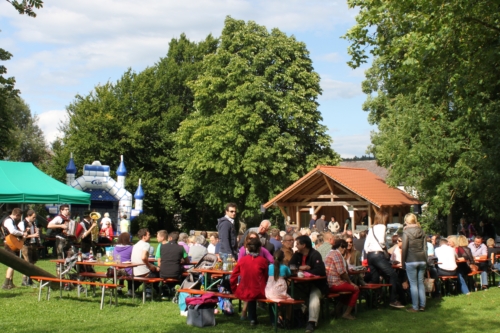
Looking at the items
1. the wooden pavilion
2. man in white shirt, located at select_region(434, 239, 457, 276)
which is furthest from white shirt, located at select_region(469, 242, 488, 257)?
the wooden pavilion

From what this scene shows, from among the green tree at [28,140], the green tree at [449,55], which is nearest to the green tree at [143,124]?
the green tree at [28,140]

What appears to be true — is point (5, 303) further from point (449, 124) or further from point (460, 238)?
point (449, 124)

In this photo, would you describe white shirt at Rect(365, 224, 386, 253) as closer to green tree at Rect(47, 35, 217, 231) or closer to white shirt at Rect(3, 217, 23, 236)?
white shirt at Rect(3, 217, 23, 236)

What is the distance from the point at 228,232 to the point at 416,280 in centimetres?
335

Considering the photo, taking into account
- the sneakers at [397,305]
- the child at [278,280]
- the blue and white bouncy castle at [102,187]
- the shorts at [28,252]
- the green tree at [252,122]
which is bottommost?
the sneakers at [397,305]

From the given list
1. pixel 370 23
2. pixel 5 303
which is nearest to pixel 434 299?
pixel 370 23

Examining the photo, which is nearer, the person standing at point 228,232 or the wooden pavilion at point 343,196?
the person standing at point 228,232

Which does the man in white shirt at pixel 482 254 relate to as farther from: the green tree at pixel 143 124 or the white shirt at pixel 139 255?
the green tree at pixel 143 124

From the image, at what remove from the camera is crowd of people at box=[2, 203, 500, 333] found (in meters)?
8.61

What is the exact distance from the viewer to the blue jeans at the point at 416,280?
33.7ft

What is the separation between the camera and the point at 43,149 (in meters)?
57.9

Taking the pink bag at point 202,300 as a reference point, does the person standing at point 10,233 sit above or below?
above

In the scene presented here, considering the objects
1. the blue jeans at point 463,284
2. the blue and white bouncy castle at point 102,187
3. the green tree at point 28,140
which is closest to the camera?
the blue jeans at point 463,284

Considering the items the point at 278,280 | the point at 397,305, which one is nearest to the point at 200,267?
the point at 278,280
